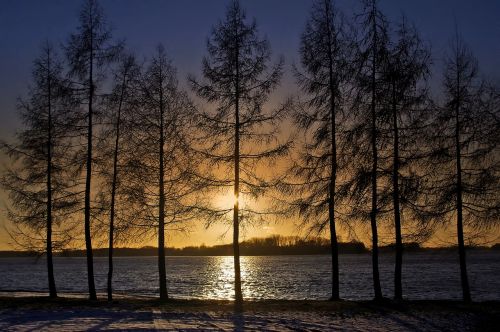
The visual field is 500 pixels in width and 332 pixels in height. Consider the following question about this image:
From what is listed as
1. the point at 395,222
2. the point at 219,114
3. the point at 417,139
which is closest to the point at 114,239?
the point at 219,114

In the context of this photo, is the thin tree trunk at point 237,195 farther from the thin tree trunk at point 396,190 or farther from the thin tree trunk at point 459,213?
the thin tree trunk at point 459,213

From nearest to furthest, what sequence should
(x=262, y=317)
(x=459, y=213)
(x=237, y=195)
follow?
(x=262, y=317), (x=237, y=195), (x=459, y=213)

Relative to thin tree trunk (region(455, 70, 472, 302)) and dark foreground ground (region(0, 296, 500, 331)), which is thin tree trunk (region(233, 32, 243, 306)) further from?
thin tree trunk (region(455, 70, 472, 302))

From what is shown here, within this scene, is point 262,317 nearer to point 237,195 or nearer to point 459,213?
point 237,195

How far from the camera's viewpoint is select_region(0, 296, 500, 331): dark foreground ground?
657 inches

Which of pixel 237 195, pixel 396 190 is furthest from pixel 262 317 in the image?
pixel 396 190

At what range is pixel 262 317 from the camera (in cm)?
1898

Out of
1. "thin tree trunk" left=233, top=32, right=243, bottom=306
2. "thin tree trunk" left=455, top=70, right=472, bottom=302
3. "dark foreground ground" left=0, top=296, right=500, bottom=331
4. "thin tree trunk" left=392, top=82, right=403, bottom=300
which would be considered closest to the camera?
"dark foreground ground" left=0, top=296, right=500, bottom=331

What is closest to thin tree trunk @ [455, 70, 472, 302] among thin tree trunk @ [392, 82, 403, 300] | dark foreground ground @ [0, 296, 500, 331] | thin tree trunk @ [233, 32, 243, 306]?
dark foreground ground @ [0, 296, 500, 331]

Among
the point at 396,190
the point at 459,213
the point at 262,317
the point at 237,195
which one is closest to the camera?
the point at 262,317

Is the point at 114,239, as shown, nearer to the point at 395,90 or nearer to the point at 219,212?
the point at 219,212

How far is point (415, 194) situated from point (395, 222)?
1.75m

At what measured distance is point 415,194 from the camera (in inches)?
938

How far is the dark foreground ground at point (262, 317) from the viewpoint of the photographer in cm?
1669
